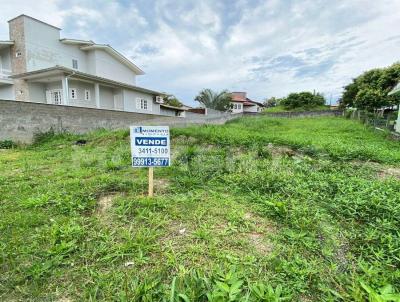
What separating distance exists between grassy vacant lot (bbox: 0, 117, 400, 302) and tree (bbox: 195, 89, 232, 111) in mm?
25573

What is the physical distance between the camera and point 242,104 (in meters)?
37.3

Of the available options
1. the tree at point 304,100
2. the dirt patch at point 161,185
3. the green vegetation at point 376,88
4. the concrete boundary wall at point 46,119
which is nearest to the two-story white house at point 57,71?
the concrete boundary wall at point 46,119

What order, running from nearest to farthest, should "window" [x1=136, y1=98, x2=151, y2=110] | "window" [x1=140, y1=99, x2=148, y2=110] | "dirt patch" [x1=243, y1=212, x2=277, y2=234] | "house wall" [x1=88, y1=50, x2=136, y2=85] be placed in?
"dirt patch" [x1=243, y1=212, x2=277, y2=234], "house wall" [x1=88, y1=50, x2=136, y2=85], "window" [x1=136, y1=98, x2=151, y2=110], "window" [x1=140, y1=99, x2=148, y2=110]

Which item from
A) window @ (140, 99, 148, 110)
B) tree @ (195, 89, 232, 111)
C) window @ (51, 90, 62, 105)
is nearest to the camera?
A: window @ (51, 90, 62, 105)

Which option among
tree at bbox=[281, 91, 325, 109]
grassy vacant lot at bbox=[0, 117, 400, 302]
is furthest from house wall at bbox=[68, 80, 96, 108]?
tree at bbox=[281, 91, 325, 109]

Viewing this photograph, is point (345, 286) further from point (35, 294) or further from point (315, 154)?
point (315, 154)

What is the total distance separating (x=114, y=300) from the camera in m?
1.47

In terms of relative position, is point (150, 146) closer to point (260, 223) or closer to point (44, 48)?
point (260, 223)

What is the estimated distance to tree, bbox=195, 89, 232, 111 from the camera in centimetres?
2861

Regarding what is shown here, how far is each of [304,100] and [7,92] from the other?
27255mm

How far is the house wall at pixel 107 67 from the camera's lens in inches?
668

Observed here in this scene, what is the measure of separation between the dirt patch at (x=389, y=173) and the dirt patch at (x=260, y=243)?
9.65 ft

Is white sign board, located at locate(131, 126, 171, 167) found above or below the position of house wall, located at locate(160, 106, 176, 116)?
below

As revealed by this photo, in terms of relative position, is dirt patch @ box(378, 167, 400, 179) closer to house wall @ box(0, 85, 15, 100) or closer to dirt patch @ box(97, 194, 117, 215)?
dirt patch @ box(97, 194, 117, 215)
